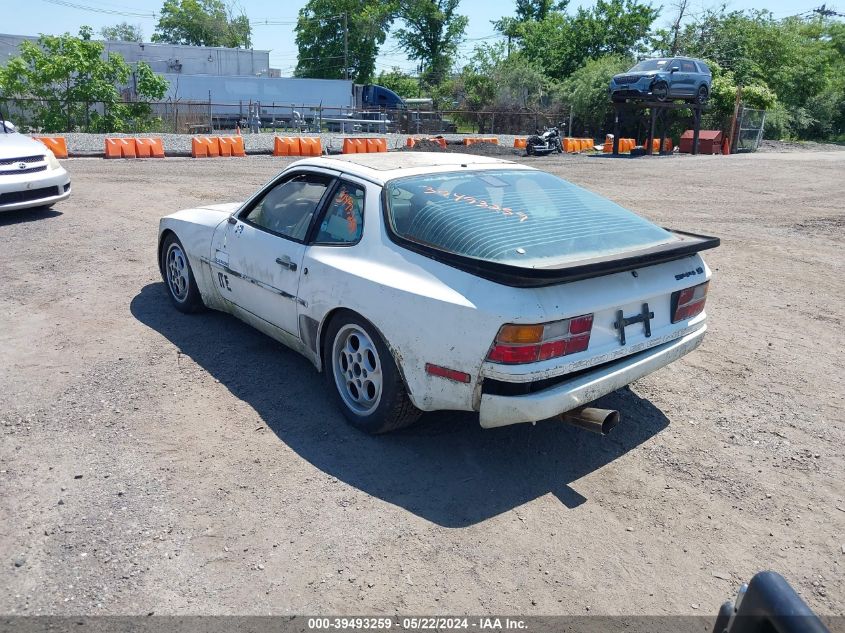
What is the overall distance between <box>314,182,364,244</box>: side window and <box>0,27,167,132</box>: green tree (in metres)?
27.5

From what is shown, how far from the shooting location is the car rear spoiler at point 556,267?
3.20 metres

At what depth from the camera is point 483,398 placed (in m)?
3.32

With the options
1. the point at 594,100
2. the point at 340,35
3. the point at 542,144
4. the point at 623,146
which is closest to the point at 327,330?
the point at 542,144

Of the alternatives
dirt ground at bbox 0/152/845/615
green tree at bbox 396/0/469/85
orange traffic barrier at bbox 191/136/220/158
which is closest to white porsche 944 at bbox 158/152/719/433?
dirt ground at bbox 0/152/845/615

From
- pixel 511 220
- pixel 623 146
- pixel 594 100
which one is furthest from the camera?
pixel 594 100

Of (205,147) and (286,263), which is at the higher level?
(205,147)

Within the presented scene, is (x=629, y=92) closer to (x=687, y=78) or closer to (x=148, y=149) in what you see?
(x=687, y=78)

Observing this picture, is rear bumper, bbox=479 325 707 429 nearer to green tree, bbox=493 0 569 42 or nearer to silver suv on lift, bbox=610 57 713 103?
silver suv on lift, bbox=610 57 713 103

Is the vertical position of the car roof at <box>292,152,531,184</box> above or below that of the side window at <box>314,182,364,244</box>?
above

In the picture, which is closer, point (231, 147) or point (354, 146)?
point (231, 147)

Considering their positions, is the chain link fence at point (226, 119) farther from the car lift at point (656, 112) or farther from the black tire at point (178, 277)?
the black tire at point (178, 277)

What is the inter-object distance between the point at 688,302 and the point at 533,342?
1.33 meters

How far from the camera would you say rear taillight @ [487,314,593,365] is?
10.5ft

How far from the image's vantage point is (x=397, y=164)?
439 cm
